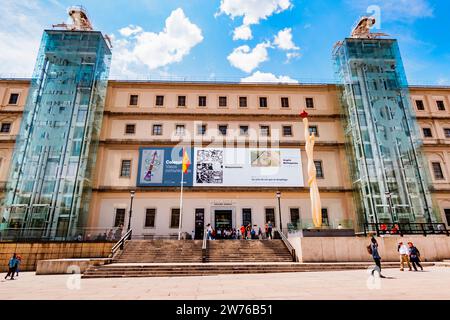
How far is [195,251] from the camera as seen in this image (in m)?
16.7

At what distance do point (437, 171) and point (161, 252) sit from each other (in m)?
28.7

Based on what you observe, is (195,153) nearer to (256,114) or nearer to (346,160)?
(256,114)

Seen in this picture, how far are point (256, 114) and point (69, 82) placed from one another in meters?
18.9

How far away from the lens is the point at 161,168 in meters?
24.7

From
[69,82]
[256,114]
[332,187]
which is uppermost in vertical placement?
[69,82]

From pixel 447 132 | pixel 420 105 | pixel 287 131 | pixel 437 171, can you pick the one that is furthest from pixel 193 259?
pixel 447 132

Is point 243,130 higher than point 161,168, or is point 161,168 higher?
point 243,130

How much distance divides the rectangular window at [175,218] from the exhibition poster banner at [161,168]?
2.42m

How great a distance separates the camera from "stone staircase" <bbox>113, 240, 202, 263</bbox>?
15.6 meters

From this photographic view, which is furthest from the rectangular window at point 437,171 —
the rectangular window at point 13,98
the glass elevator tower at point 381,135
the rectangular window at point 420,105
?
the rectangular window at point 13,98

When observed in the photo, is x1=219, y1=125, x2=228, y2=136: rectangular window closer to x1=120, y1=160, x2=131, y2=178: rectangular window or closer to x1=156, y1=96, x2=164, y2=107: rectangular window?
x1=156, y1=96, x2=164, y2=107: rectangular window

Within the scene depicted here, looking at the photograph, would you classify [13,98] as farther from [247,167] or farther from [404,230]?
[404,230]
